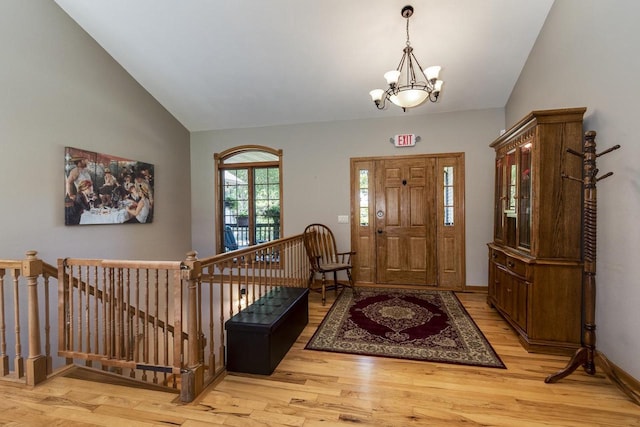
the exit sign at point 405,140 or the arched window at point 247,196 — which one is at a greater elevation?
the exit sign at point 405,140

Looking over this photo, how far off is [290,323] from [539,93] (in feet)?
11.9

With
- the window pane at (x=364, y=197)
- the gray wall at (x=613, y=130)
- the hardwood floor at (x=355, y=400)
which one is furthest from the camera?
the window pane at (x=364, y=197)

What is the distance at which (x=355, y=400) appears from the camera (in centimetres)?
200

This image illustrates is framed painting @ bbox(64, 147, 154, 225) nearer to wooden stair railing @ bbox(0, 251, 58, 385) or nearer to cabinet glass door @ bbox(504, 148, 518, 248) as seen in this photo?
wooden stair railing @ bbox(0, 251, 58, 385)

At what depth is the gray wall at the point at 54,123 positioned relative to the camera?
2971mm

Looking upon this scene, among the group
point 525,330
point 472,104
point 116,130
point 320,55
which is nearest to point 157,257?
point 116,130

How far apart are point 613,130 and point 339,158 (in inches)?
129

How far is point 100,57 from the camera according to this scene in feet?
12.7

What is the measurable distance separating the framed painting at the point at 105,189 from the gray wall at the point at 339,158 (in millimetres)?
1064

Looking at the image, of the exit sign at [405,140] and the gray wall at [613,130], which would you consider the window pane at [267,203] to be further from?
the gray wall at [613,130]

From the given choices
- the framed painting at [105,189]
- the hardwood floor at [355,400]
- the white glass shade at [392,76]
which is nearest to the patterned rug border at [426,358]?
the hardwood floor at [355,400]

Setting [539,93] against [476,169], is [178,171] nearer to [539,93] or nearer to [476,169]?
[476,169]

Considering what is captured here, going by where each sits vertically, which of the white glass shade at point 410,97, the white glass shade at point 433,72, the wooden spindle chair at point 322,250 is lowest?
the wooden spindle chair at point 322,250

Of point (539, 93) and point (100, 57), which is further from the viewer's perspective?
point (100, 57)
